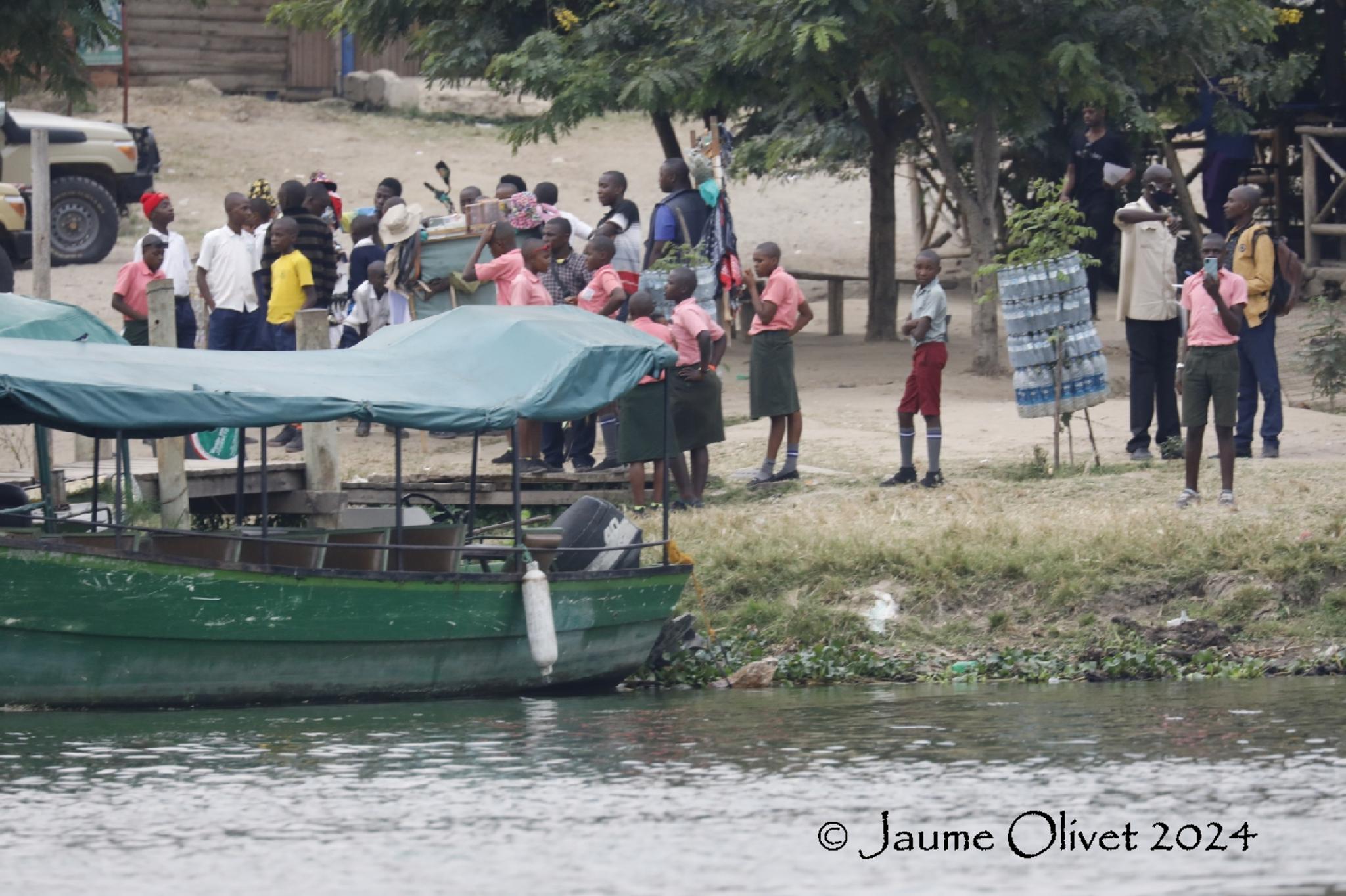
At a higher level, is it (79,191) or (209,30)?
(209,30)

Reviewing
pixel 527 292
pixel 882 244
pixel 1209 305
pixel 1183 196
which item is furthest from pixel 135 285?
pixel 1183 196

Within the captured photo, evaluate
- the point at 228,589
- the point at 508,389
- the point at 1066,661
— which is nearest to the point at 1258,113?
the point at 1066,661

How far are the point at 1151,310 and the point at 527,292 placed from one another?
14.4 ft

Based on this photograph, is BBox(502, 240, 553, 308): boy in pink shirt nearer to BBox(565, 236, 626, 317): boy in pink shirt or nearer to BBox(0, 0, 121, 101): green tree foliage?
BBox(565, 236, 626, 317): boy in pink shirt

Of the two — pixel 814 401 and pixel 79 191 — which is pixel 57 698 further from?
pixel 79 191

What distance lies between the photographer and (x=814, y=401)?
17625mm

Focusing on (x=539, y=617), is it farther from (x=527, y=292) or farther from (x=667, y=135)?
(x=667, y=135)

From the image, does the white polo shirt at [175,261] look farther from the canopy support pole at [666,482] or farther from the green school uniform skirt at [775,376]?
the canopy support pole at [666,482]

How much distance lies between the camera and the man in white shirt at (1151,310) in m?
13.5

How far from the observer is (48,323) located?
12.1m

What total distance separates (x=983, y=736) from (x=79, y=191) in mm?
16387

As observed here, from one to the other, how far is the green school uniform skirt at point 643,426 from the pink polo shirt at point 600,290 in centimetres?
109

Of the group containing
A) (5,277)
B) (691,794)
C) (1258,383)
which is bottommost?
(691,794)

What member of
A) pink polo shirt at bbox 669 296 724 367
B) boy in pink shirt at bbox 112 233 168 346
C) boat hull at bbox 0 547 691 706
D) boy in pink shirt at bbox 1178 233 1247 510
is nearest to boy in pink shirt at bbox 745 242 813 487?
pink polo shirt at bbox 669 296 724 367
